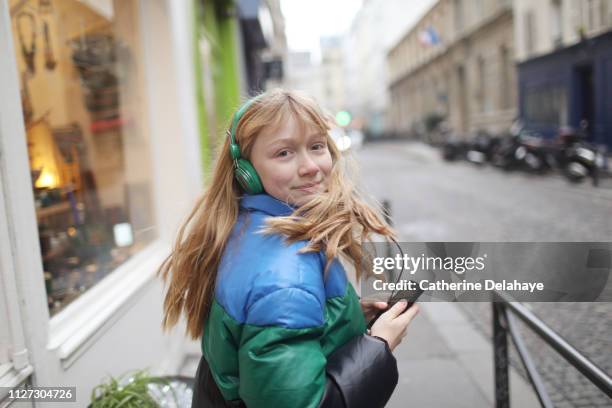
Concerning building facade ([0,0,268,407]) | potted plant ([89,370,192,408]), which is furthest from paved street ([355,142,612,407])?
building facade ([0,0,268,407])

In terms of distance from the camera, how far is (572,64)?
2.49m

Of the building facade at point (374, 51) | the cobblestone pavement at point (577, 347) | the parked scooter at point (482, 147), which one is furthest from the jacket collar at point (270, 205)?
the building facade at point (374, 51)

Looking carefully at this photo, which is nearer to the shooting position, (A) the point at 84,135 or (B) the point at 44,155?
(B) the point at 44,155

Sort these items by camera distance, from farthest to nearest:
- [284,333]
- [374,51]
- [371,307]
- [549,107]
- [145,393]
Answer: [374,51] < [549,107] < [145,393] < [371,307] < [284,333]

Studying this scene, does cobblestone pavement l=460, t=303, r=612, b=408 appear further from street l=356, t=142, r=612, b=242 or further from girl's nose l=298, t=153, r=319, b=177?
girl's nose l=298, t=153, r=319, b=177

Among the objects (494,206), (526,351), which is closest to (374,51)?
(494,206)

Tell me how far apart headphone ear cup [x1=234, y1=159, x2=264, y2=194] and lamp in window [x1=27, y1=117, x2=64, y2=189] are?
171 cm

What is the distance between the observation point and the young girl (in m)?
1.08

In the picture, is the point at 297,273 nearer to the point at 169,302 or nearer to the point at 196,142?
the point at 169,302

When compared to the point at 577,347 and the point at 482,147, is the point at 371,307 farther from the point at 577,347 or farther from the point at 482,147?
the point at 482,147

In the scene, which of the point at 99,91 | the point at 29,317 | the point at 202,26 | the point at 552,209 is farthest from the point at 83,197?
the point at 552,209

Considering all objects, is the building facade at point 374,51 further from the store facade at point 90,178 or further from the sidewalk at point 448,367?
the sidewalk at point 448,367

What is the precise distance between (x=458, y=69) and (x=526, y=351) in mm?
20007

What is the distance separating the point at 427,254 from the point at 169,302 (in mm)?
790
